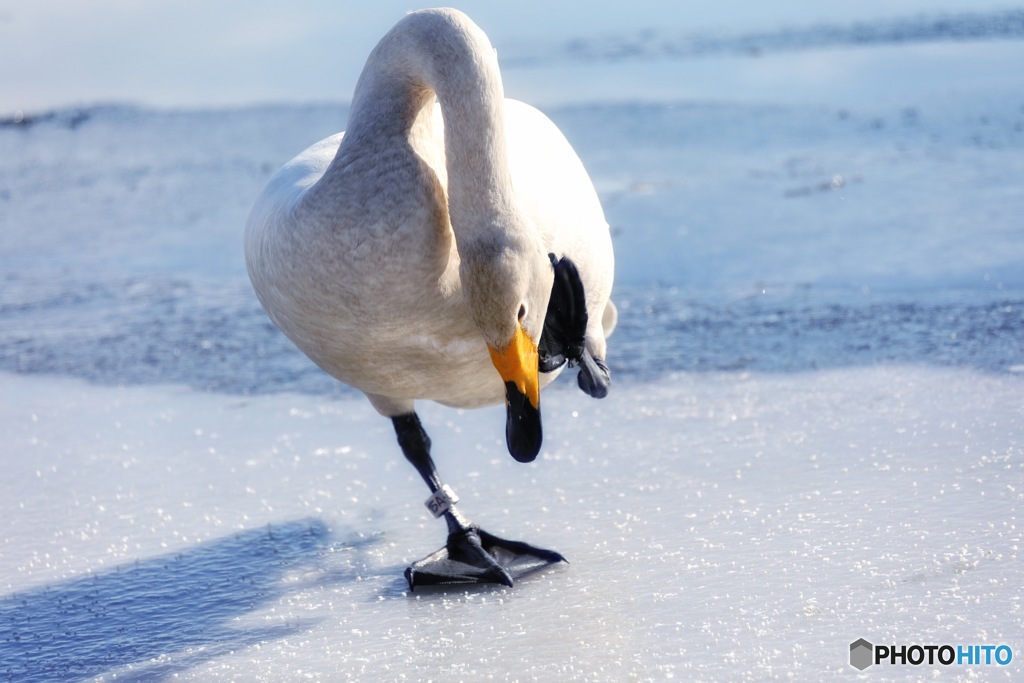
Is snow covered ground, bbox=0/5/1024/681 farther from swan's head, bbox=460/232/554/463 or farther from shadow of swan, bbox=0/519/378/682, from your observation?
swan's head, bbox=460/232/554/463

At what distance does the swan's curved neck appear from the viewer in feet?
8.59

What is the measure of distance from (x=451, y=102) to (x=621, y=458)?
1.35 metres

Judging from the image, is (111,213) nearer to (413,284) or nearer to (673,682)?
(413,284)

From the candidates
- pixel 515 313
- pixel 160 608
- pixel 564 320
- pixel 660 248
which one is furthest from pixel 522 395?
pixel 660 248

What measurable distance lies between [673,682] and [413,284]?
0.96m

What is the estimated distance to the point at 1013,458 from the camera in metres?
3.32

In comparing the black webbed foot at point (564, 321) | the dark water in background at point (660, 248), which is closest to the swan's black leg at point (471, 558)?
the black webbed foot at point (564, 321)

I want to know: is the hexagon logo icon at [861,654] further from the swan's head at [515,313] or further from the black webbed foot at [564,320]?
the black webbed foot at [564,320]

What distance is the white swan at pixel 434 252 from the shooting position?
8.57 feet

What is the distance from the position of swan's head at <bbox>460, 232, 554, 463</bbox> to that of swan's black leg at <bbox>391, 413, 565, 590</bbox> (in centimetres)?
49

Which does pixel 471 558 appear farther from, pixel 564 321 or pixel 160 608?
pixel 160 608

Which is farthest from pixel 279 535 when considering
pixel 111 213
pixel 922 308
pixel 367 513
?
pixel 111 213

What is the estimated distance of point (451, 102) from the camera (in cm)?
268

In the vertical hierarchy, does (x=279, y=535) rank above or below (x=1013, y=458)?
below
